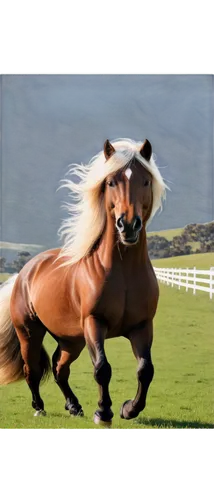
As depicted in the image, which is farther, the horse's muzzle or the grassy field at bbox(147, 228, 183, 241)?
the grassy field at bbox(147, 228, 183, 241)

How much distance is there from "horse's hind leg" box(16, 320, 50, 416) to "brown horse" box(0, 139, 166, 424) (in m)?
0.15

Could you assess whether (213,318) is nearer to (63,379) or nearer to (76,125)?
(63,379)

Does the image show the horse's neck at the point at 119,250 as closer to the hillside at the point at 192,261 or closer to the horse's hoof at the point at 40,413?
the hillside at the point at 192,261

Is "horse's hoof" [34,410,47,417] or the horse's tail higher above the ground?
the horse's tail

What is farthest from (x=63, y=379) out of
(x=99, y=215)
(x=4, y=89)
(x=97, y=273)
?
(x=4, y=89)

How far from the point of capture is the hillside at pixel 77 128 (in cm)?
427

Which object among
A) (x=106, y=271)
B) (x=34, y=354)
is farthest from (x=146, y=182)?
(x=34, y=354)

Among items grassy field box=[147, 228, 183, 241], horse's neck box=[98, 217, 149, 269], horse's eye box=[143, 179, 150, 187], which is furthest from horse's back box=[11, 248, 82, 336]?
horse's eye box=[143, 179, 150, 187]

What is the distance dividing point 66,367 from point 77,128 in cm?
151

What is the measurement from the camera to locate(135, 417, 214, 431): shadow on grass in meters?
4.08

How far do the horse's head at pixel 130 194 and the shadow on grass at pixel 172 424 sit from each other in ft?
3.78

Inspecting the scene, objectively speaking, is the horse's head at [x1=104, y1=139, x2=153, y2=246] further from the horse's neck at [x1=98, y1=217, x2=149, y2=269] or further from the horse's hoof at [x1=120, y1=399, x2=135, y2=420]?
the horse's hoof at [x1=120, y1=399, x2=135, y2=420]

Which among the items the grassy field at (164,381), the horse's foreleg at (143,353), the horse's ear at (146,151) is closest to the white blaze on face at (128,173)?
the horse's ear at (146,151)

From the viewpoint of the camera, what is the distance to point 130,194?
362 centimetres
